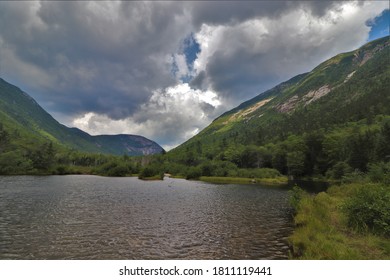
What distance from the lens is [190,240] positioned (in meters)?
25.3

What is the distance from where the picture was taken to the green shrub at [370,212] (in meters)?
20.6

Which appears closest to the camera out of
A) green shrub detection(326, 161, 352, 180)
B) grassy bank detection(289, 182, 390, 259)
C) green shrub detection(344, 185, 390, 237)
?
grassy bank detection(289, 182, 390, 259)

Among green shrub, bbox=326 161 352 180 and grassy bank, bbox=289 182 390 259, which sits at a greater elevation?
green shrub, bbox=326 161 352 180

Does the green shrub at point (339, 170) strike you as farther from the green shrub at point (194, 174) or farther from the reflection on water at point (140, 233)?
the reflection on water at point (140, 233)

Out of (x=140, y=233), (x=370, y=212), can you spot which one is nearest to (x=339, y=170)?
(x=370, y=212)

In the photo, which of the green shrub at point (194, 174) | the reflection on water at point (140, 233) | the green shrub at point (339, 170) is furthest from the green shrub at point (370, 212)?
the green shrub at point (194, 174)

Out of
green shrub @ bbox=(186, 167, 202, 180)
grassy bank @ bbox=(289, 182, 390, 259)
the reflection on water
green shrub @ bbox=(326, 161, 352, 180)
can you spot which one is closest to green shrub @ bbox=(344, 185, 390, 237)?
grassy bank @ bbox=(289, 182, 390, 259)

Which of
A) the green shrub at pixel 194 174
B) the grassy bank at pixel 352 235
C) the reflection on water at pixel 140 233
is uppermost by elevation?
the green shrub at pixel 194 174

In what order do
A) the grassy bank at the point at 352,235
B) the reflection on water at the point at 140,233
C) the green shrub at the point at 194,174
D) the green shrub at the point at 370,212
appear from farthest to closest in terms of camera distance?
the green shrub at the point at 194,174 → the reflection on water at the point at 140,233 → the green shrub at the point at 370,212 → the grassy bank at the point at 352,235

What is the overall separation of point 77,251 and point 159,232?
907 cm

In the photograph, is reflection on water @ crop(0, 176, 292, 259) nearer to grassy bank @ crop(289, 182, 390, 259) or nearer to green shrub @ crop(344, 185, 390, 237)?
grassy bank @ crop(289, 182, 390, 259)

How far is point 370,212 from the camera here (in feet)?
72.9

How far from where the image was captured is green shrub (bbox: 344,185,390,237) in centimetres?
2058
